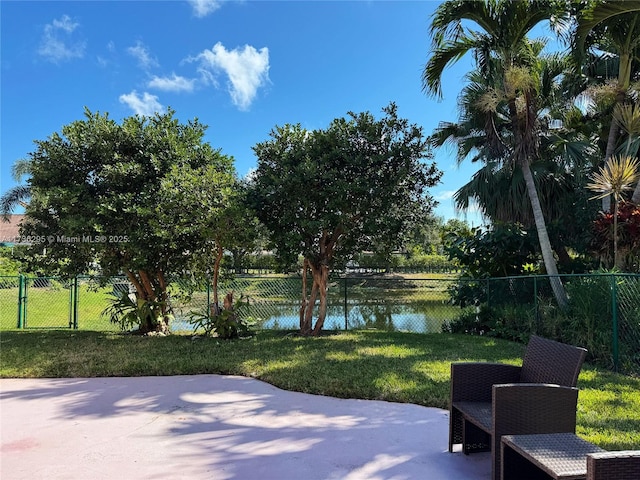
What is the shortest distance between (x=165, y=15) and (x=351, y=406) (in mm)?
8079

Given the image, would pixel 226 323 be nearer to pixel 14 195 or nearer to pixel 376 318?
pixel 376 318

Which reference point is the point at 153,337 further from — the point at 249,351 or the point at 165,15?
the point at 165,15

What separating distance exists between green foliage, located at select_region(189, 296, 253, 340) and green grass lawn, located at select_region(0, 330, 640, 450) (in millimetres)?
247

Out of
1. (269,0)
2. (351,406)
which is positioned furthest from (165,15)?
(351,406)

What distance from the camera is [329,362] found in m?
5.42

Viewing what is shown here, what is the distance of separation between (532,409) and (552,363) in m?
0.56

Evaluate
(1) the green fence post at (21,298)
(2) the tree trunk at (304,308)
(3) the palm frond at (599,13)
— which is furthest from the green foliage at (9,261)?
(3) the palm frond at (599,13)

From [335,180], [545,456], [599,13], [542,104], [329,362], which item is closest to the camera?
[545,456]

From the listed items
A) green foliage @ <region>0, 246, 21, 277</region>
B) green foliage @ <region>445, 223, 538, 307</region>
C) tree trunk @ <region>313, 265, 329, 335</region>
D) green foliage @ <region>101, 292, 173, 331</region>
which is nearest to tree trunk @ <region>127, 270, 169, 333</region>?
green foliage @ <region>101, 292, 173, 331</region>

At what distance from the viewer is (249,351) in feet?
20.3

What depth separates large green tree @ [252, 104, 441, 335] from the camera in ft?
23.1

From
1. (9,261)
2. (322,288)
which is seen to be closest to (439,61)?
(322,288)

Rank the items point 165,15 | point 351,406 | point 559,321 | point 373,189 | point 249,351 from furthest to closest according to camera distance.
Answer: point 165,15 → point 373,189 → point 559,321 → point 249,351 → point 351,406

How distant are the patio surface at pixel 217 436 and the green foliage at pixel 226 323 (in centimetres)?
257
